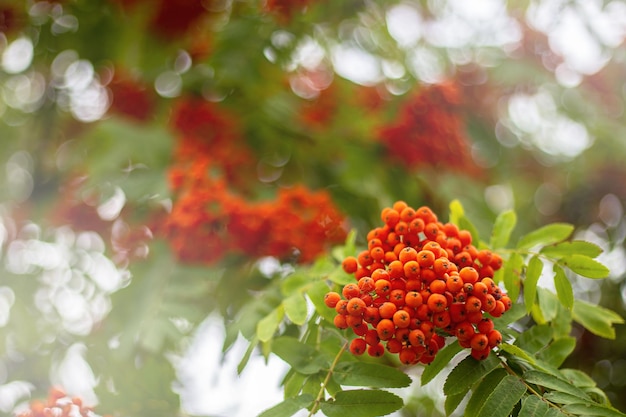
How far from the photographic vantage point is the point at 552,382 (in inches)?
55.2

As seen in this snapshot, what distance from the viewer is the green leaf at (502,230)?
6.12 ft

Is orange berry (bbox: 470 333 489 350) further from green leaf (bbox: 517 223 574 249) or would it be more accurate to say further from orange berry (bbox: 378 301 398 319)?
green leaf (bbox: 517 223 574 249)

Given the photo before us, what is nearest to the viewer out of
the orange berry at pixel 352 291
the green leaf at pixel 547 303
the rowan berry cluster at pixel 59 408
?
the orange berry at pixel 352 291

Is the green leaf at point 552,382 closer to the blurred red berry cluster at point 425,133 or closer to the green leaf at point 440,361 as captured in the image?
the green leaf at point 440,361

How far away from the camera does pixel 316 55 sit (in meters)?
3.98

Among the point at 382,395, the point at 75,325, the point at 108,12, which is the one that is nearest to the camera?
the point at 382,395

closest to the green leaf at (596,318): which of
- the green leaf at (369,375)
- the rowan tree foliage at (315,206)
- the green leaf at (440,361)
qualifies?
the rowan tree foliage at (315,206)

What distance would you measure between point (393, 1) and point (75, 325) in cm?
217

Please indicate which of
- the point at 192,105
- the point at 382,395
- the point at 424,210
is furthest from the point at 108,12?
the point at 382,395

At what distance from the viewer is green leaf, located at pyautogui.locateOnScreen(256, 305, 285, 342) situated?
1600 mm

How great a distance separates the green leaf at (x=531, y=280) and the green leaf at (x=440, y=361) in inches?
9.4

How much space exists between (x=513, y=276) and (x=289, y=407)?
0.68m

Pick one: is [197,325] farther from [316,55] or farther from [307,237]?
[316,55]

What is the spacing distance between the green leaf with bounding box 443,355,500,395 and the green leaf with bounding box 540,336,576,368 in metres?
0.24
